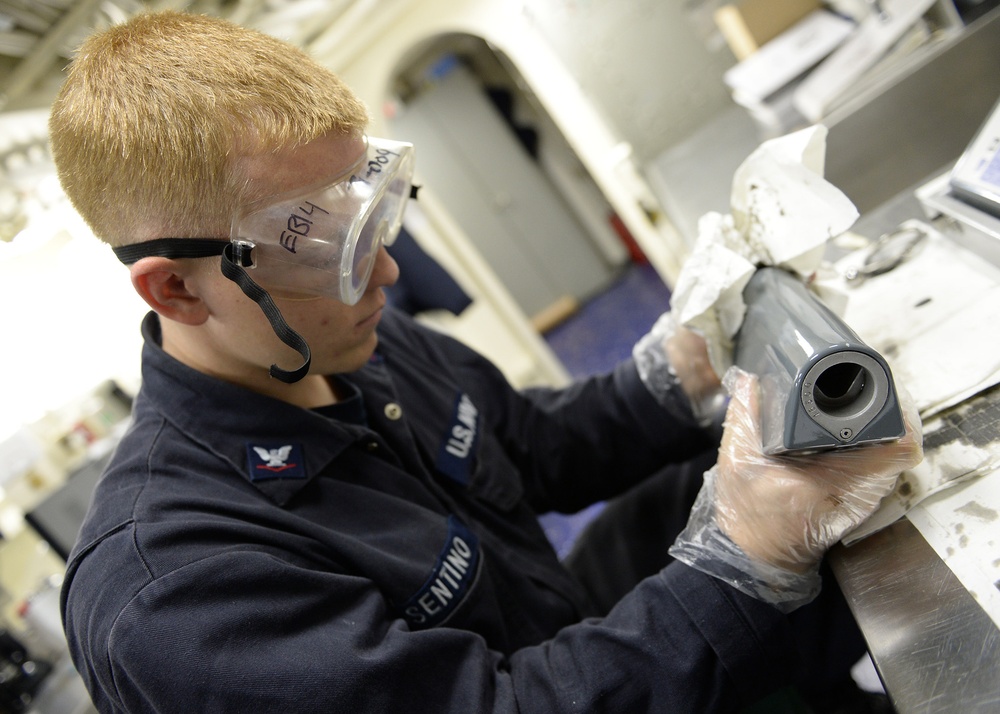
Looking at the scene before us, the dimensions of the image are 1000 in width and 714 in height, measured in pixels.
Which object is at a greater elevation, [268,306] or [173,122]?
[173,122]

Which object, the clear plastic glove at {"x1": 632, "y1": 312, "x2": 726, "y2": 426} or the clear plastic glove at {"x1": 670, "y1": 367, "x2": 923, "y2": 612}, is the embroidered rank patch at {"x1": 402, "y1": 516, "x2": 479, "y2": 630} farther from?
the clear plastic glove at {"x1": 632, "y1": 312, "x2": 726, "y2": 426}

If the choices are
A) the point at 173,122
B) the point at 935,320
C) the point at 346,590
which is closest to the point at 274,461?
the point at 346,590

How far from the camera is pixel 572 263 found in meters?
6.06

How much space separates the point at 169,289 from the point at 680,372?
92 cm

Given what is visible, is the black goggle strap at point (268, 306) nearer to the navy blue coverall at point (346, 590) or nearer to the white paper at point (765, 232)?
the navy blue coverall at point (346, 590)

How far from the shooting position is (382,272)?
3.74 ft

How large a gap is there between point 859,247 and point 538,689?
42.3 inches

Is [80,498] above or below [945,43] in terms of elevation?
above

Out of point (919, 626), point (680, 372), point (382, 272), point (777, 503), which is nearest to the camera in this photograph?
point (919, 626)

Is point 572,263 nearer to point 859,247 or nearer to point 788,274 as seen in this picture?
point 859,247

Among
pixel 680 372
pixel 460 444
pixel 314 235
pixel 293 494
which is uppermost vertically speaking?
pixel 314 235

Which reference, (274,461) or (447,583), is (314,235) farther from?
(447,583)

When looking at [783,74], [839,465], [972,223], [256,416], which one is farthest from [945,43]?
[256,416]

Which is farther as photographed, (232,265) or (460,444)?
(460,444)
